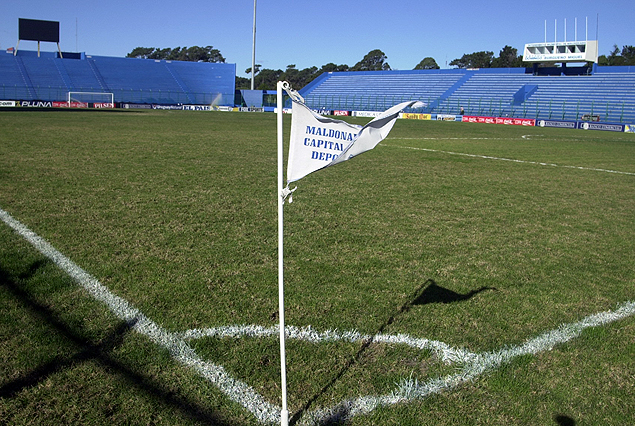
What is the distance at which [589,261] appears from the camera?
5.51 m

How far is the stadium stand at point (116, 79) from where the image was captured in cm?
5594

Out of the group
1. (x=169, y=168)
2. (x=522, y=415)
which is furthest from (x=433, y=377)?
(x=169, y=168)

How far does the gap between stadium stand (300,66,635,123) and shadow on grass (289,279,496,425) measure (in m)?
44.4

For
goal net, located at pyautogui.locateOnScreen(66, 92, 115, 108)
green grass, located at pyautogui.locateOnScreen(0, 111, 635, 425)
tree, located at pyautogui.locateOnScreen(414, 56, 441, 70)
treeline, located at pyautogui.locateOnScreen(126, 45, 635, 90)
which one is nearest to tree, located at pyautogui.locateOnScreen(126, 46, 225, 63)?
treeline, located at pyautogui.locateOnScreen(126, 45, 635, 90)

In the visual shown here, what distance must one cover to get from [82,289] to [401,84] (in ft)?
208

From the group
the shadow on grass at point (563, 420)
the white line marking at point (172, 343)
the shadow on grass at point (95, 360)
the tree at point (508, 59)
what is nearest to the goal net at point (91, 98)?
the white line marking at point (172, 343)

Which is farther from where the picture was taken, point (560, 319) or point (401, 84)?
point (401, 84)

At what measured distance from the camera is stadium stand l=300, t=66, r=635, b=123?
46344mm

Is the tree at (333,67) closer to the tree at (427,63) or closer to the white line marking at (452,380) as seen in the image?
the tree at (427,63)

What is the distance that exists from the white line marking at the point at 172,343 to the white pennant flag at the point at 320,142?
119cm

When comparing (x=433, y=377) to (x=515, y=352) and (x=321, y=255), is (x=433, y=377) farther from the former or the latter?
(x=321, y=255)

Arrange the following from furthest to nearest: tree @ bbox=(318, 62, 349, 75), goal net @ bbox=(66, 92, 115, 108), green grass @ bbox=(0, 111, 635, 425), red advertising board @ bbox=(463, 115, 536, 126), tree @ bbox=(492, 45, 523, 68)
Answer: tree @ bbox=(318, 62, 349, 75) < tree @ bbox=(492, 45, 523, 68) < goal net @ bbox=(66, 92, 115, 108) < red advertising board @ bbox=(463, 115, 536, 126) < green grass @ bbox=(0, 111, 635, 425)

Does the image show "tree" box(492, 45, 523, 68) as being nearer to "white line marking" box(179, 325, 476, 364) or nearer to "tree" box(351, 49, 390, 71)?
"tree" box(351, 49, 390, 71)

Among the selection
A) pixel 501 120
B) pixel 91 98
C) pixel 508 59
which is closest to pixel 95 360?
pixel 501 120
